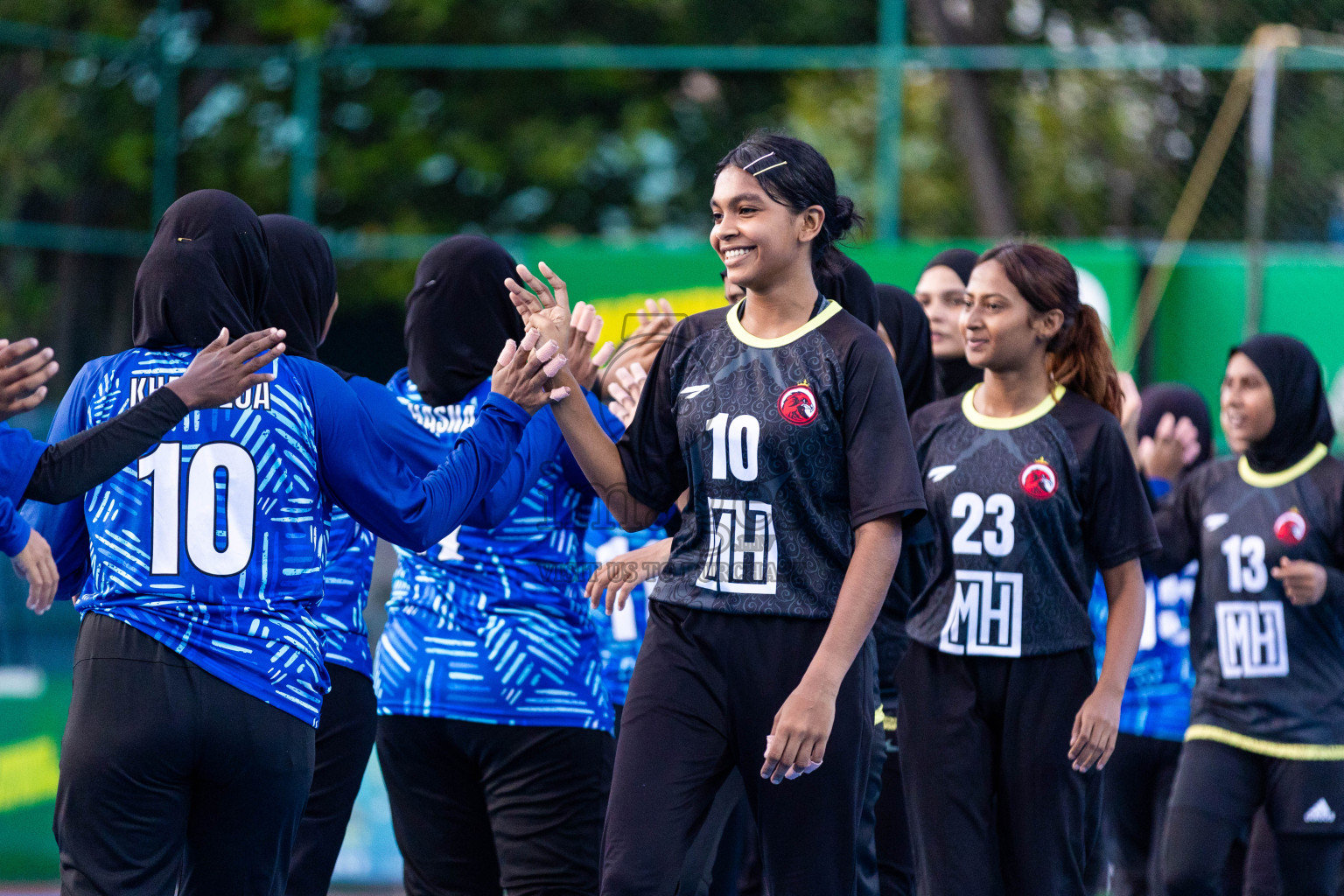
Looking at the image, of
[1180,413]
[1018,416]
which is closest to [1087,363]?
[1018,416]

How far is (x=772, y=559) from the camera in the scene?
3439 millimetres

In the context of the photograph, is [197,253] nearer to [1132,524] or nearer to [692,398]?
[692,398]

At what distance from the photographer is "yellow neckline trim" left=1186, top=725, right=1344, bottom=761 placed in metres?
5.20

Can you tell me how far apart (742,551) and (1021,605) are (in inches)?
46.0

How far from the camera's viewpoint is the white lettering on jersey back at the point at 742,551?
343 centimetres

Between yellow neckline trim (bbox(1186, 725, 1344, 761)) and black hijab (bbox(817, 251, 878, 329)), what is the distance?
6.97ft

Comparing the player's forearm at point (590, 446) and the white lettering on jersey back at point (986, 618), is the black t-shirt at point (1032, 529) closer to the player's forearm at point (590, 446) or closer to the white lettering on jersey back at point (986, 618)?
the white lettering on jersey back at point (986, 618)

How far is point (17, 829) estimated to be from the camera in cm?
762

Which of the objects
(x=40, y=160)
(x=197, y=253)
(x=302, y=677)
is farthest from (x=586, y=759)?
(x=40, y=160)

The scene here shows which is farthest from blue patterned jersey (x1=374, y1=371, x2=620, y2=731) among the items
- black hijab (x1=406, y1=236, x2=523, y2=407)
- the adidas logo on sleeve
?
the adidas logo on sleeve

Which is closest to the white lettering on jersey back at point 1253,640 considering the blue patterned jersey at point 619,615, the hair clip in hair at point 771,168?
the blue patterned jersey at point 619,615

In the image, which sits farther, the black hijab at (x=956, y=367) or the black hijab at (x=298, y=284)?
the black hijab at (x=956, y=367)

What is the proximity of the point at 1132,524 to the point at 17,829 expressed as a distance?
18.9 feet

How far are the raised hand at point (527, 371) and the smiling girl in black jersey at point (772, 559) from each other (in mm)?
83
